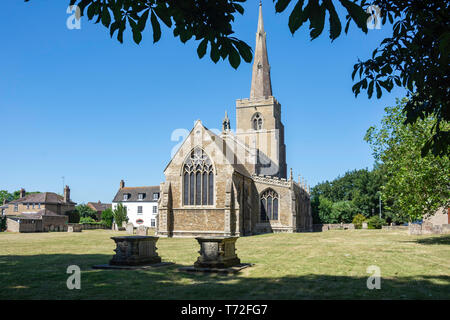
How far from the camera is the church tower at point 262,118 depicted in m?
55.1

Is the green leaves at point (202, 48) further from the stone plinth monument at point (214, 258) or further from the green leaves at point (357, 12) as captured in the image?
the stone plinth monument at point (214, 258)

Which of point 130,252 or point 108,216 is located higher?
point 130,252

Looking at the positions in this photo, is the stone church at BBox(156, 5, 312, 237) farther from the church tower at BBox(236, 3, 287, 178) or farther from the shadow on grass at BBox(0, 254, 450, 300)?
the shadow on grass at BBox(0, 254, 450, 300)

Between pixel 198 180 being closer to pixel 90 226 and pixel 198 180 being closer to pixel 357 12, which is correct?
pixel 357 12

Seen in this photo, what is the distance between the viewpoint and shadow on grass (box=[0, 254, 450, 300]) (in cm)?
789

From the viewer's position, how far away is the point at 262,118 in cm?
5572

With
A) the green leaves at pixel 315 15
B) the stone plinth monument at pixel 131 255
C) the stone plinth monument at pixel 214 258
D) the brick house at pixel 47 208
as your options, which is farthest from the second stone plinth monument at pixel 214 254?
the brick house at pixel 47 208

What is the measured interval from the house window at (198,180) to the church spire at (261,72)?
25.2 metres

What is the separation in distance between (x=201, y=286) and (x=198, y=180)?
25.7m

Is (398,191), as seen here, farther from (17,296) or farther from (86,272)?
(17,296)

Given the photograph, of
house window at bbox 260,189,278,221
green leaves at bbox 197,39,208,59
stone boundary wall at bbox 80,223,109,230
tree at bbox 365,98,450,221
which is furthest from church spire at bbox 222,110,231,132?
green leaves at bbox 197,39,208,59

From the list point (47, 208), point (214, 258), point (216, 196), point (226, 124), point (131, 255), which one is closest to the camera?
point (214, 258)

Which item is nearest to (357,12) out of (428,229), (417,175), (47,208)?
(417,175)

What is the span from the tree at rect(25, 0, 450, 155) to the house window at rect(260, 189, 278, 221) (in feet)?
111
